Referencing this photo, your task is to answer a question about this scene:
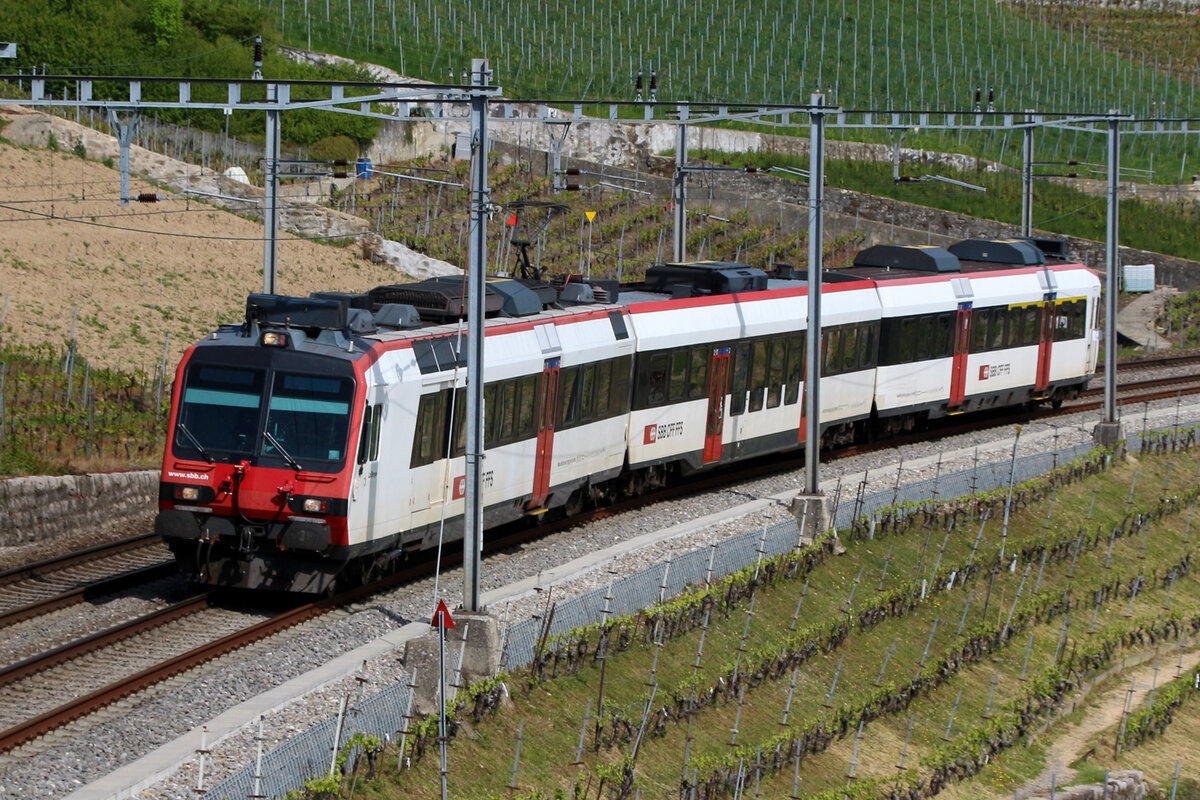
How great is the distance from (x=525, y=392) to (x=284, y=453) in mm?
4183

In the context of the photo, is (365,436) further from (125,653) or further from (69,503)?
(69,503)

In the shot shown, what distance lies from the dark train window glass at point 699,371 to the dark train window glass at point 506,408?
517cm

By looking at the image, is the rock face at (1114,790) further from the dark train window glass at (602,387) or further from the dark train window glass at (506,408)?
the dark train window glass at (602,387)

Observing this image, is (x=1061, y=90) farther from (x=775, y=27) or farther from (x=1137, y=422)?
(x=1137, y=422)

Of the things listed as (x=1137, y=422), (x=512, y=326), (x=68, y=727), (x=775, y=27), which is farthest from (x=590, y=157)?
(x=68, y=727)

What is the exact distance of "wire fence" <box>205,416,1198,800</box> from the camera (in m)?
13.0

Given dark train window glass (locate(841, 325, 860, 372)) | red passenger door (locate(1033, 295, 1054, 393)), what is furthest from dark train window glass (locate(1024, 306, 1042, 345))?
dark train window glass (locate(841, 325, 860, 372))

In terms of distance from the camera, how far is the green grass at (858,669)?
52.2 feet

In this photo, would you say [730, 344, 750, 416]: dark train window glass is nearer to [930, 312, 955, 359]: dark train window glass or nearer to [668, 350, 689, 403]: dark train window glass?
[668, 350, 689, 403]: dark train window glass

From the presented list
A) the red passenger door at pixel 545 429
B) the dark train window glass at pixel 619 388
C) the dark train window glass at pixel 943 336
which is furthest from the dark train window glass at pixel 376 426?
the dark train window glass at pixel 943 336

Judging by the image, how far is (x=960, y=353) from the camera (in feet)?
109

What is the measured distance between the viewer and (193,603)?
18641mm

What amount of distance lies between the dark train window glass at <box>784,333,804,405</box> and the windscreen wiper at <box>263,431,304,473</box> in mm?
11936

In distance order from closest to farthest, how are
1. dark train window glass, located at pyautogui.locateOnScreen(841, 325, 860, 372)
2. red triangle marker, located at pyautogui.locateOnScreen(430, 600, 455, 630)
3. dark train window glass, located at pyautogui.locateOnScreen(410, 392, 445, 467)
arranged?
red triangle marker, located at pyautogui.locateOnScreen(430, 600, 455, 630), dark train window glass, located at pyautogui.locateOnScreen(410, 392, 445, 467), dark train window glass, located at pyautogui.locateOnScreen(841, 325, 860, 372)
